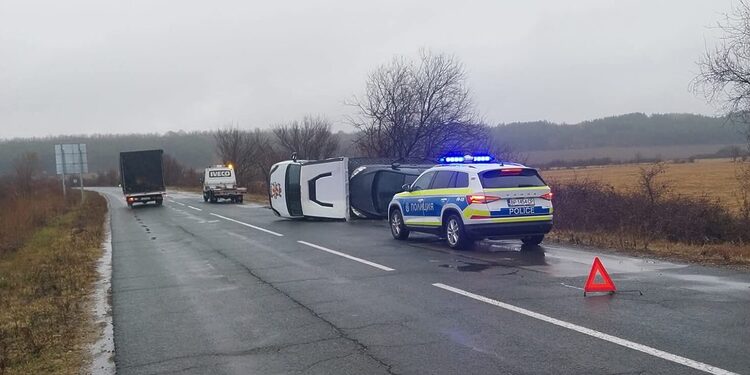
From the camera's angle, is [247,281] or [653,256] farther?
[653,256]

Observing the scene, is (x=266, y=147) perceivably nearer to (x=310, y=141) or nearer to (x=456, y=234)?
(x=310, y=141)

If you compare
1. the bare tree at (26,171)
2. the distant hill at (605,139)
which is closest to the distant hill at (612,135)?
the distant hill at (605,139)

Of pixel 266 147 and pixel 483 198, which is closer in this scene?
pixel 483 198

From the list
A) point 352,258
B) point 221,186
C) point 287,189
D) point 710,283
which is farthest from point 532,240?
point 221,186

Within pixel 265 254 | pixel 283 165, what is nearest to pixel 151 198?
pixel 283 165

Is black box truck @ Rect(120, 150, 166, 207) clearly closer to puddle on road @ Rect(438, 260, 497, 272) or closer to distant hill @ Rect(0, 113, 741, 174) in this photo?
distant hill @ Rect(0, 113, 741, 174)

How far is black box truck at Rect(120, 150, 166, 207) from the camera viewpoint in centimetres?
3991

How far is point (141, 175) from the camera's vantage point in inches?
1583

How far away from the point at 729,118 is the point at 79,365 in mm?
17726

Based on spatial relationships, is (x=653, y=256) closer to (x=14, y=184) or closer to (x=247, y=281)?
(x=247, y=281)

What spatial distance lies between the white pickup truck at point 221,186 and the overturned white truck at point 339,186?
19.6 m

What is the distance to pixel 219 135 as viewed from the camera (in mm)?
78500

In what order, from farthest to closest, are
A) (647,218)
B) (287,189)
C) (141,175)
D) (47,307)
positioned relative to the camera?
1. (141,175)
2. (287,189)
3. (647,218)
4. (47,307)

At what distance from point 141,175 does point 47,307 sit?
3276 cm
